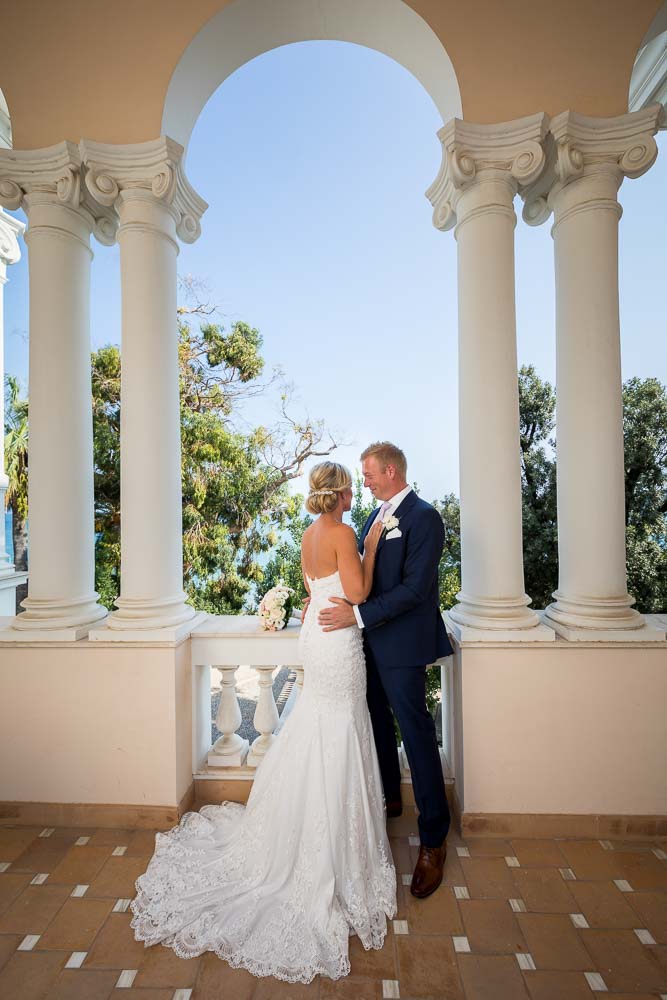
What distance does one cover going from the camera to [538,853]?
131 inches

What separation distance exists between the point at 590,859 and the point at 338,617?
7.13 ft

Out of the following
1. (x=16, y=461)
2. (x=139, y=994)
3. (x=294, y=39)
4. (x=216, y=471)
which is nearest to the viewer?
(x=139, y=994)

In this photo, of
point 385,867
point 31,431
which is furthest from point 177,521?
point 385,867

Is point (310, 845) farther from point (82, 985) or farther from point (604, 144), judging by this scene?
point (604, 144)

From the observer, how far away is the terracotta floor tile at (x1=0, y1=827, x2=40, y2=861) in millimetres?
3361

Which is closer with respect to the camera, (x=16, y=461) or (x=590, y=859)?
(x=590, y=859)

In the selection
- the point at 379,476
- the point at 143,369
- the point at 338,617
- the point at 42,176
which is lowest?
the point at 338,617

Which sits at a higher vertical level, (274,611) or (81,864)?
(274,611)

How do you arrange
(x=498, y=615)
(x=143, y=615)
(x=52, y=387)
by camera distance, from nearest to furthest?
(x=498, y=615)
(x=143, y=615)
(x=52, y=387)

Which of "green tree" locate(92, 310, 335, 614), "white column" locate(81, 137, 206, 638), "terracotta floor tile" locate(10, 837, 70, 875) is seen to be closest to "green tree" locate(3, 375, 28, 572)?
"green tree" locate(92, 310, 335, 614)

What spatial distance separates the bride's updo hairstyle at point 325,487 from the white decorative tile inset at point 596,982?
249 cm

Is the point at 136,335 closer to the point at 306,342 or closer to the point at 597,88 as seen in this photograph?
the point at 597,88

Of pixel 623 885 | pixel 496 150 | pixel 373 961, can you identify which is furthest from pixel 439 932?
pixel 496 150

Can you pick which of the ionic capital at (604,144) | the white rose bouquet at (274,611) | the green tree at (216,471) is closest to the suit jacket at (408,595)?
the white rose bouquet at (274,611)
